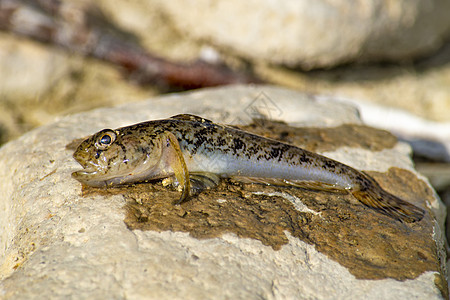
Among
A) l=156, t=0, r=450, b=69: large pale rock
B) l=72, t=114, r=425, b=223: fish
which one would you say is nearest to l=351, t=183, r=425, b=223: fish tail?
l=72, t=114, r=425, b=223: fish

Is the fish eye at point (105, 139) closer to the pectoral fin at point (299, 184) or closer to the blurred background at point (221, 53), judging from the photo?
the pectoral fin at point (299, 184)

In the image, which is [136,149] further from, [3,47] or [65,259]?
[3,47]

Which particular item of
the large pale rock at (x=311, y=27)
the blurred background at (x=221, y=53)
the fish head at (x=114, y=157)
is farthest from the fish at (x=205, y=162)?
the large pale rock at (x=311, y=27)

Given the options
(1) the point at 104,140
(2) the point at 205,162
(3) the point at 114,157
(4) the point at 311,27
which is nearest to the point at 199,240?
(2) the point at 205,162

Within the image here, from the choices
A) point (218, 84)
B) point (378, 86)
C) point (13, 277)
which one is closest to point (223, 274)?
point (13, 277)

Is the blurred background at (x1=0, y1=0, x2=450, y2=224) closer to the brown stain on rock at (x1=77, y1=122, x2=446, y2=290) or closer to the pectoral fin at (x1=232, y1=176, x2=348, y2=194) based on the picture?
the pectoral fin at (x1=232, y1=176, x2=348, y2=194)
